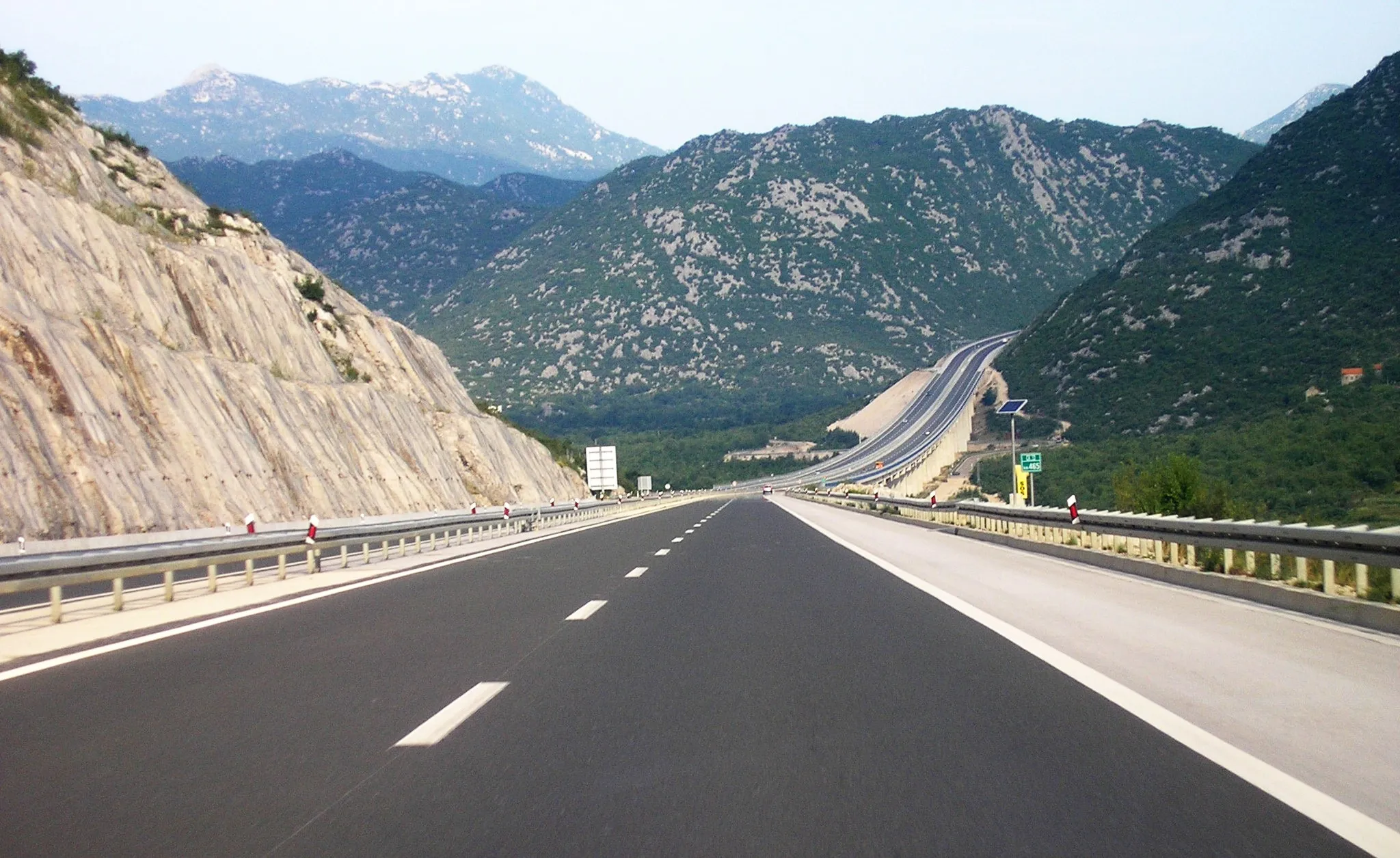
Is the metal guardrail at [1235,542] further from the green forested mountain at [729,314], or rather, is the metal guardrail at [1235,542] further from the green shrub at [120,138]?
the green forested mountain at [729,314]

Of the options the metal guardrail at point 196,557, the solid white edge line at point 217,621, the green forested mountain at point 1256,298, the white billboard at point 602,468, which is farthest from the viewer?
the green forested mountain at point 1256,298

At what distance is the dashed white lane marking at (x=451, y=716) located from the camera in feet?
24.3

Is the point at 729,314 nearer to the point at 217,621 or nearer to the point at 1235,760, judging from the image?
the point at 217,621

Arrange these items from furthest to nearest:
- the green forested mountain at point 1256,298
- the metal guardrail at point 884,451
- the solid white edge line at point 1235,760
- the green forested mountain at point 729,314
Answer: the green forested mountain at point 729,314 < the metal guardrail at point 884,451 < the green forested mountain at point 1256,298 < the solid white edge line at point 1235,760

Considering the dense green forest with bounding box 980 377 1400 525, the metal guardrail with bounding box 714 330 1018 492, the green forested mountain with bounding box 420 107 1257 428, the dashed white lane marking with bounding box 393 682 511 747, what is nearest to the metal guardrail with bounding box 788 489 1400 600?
the dashed white lane marking with bounding box 393 682 511 747

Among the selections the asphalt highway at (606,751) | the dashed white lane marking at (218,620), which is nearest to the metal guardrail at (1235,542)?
the asphalt highway at (606,751)

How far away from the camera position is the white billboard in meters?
79.2

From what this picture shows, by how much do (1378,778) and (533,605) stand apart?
1002 centimetres

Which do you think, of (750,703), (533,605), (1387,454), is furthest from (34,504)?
(1387,454)

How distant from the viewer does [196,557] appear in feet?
59.9

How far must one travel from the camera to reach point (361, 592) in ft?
58.4

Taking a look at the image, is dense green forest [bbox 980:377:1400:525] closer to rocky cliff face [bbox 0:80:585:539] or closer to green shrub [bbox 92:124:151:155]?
rocky cliff face [bbox 0:80:585:539]

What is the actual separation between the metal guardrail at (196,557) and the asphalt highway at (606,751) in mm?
3043

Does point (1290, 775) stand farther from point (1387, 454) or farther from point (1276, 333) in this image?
point (1276, 333)
